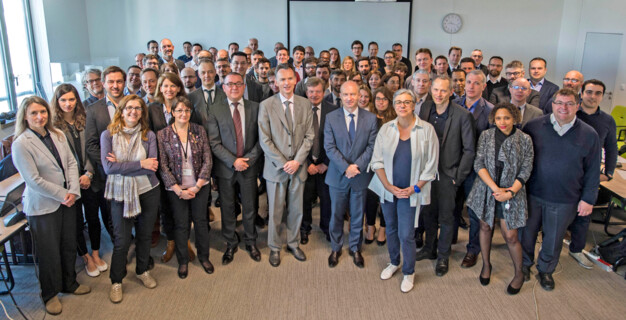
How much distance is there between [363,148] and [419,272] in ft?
4.09

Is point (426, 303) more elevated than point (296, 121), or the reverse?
point (296, 121)

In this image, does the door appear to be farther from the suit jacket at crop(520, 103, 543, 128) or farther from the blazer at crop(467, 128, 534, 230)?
the blazer at crop(467, 128, 534, 230)

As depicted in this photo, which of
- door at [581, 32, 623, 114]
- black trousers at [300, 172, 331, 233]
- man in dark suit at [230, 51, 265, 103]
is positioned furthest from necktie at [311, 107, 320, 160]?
door at [581, 32, 623, 114]

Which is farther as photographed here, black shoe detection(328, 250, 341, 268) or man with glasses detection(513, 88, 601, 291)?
black shoe detection(328, 250, 341, 268)

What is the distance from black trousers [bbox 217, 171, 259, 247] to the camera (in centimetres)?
386

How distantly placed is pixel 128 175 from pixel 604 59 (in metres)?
8.95


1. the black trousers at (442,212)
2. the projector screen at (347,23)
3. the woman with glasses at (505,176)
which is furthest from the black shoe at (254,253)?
the projector screen at (347,23)

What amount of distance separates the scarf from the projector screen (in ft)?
23.1

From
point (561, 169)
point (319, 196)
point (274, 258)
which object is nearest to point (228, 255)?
point (274, 258)

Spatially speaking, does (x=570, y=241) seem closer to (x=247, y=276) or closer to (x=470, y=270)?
(x=470, y=270)

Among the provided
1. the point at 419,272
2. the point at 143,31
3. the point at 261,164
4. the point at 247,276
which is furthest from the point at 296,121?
the point at 143,31

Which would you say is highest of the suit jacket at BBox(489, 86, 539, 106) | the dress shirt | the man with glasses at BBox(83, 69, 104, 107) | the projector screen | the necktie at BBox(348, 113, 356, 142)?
the projector screen

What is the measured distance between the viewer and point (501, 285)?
11.9 ft

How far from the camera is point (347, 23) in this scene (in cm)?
961
